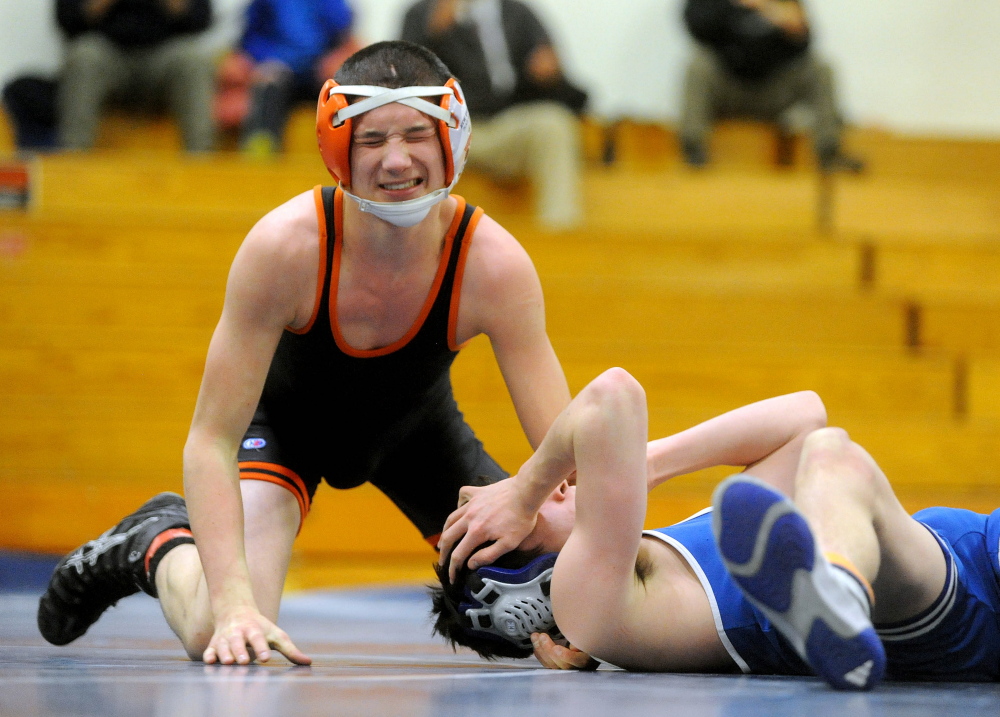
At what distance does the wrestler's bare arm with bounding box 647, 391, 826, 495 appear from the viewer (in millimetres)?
2240

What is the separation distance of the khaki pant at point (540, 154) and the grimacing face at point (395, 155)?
3.98 metres

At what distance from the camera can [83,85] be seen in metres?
6.50

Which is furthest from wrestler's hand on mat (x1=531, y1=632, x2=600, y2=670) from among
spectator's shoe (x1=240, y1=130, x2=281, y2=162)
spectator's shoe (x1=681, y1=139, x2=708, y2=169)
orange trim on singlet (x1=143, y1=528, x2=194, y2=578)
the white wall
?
the white wall

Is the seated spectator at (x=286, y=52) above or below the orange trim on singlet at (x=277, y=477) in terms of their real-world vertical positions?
above

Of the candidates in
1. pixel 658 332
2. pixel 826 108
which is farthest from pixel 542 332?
pixel 826 108

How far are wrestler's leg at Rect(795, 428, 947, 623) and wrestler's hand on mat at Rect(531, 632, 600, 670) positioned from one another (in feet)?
1.82

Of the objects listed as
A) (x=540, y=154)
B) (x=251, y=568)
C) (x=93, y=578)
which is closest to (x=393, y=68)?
(x=251, y=568)

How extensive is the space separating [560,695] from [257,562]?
120 cm

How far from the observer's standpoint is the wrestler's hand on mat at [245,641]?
209 centimetres

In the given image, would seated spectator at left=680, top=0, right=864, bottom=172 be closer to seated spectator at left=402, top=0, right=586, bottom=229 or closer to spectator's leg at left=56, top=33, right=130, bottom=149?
seated spectator at left=402, top=0, right=586, bottom=229

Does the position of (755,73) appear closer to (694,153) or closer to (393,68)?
(694,153)

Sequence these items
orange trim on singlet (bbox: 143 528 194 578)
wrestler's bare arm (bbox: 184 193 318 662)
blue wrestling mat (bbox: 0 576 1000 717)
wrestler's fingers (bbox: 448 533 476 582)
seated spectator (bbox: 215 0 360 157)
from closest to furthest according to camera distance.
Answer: blue wrestling mat (bbox: 0 576 1000 717), wrestler's fingers (bbox: 448 533 476 582), wrestler's bare arm (bbox: 184 193 318 662), orange trim on singlet (bbox: 143 528 194 578), seated spectator (bbox: 215 0 360 157)

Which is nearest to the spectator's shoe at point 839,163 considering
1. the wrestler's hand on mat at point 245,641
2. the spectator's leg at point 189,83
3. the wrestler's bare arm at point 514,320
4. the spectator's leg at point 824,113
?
the spectator's leg at point 824,113

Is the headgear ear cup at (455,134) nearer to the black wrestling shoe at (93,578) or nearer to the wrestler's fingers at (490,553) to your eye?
the wrestler's fingers at (490,553)
